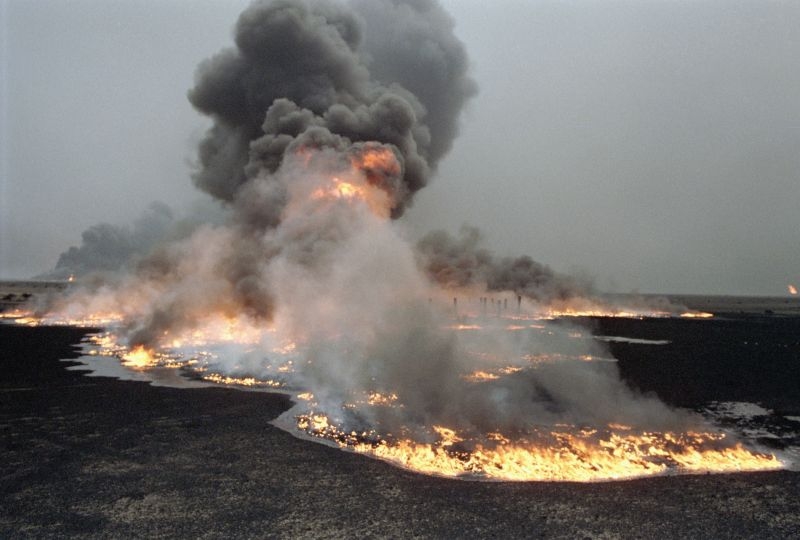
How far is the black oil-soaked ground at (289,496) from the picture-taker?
926 cm

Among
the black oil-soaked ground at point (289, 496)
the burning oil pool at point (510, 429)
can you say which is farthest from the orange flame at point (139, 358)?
the black oil-soaked ground at point (289, 496)

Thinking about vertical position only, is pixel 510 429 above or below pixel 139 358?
above

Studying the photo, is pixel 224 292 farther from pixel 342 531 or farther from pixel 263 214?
pixel 342 531

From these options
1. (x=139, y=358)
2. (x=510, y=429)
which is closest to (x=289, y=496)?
(x=510, y=429)

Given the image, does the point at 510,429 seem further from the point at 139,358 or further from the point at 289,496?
the point at 139,358

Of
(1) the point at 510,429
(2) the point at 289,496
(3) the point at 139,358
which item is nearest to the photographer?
(2) the point at 289,496

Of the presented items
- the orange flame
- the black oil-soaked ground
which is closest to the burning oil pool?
the orange flame

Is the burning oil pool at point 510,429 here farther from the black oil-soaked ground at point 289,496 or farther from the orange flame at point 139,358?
the black oil-soaked ground at point 289,496

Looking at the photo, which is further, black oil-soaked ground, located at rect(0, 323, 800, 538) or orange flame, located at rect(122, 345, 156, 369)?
orange flame, located at rect(122, 345, 156, 369)

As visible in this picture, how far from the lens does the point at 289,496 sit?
10633mm

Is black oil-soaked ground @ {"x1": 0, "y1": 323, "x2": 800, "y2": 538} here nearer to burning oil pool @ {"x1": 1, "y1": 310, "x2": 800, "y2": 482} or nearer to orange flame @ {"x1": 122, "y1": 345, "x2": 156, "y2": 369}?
burning oil pool @ {"x1": 1, "y1": 310, "x2": 800, "y2": 482}

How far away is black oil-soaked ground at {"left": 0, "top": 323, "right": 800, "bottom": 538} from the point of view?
926cm

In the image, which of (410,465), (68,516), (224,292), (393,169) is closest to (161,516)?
(68,516)

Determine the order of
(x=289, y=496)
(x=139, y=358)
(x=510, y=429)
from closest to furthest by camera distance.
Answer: (x=289, y=496), (x=510, y=429), (x=139, y=358)
